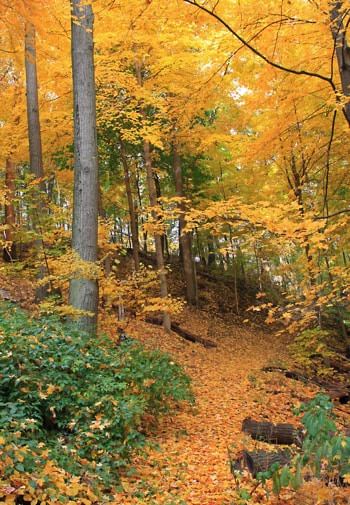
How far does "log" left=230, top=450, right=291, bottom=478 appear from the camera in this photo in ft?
13.0

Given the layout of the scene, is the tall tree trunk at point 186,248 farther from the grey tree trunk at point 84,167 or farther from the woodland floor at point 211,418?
the grey tree trunk at point 84,167

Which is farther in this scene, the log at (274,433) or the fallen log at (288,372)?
the fallen log at (288,372)

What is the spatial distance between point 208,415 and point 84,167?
434cm

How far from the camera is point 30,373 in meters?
4.28

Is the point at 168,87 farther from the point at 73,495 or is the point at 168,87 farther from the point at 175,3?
the point at 73,495

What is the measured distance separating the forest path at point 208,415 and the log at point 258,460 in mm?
168

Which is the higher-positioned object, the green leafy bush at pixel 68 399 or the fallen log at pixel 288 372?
the green leafy bush at pixel 68 399

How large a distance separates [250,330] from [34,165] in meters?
10.8

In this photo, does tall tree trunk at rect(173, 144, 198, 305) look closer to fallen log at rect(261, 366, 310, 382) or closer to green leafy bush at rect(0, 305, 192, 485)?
fallen log at rect(261, 366, 310, 382)

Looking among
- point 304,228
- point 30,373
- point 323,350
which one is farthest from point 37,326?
point 323,350

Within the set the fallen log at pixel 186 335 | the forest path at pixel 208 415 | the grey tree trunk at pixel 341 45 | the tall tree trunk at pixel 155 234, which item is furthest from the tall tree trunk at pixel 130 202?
the grey tree trunk at pixel 341 45

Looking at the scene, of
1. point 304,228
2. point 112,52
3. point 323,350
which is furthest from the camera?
point 112,52

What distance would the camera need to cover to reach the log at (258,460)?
3953 millimetres

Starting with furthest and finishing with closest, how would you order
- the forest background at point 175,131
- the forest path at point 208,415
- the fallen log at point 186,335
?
the fallen log at point 186,335, the forest background at point 175,131, the forest path at point 208,415
